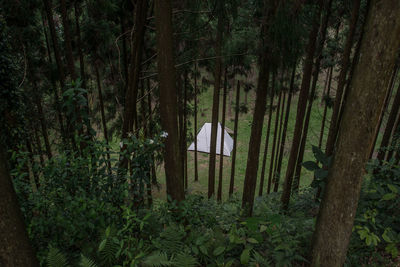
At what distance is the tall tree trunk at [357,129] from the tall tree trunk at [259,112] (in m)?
1.60

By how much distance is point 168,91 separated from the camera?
3.69 metres

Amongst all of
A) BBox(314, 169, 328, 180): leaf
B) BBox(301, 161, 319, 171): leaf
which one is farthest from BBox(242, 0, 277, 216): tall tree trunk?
BBox(314, 169, 328, 180): leaf

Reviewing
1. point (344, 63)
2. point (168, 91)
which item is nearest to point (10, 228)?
point (168, 91)

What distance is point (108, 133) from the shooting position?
10547 millimetres

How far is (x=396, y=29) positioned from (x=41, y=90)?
396 inches

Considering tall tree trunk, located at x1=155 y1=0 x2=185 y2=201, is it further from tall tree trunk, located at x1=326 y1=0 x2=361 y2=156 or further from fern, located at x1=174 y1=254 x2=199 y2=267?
tall tree trunk, located at x1=326 y1=0 x2=361 y2=156

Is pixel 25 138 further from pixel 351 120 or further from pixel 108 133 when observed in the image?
pixel 351 120

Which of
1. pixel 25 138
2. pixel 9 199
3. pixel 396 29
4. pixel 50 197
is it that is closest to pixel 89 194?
pixel 50 197

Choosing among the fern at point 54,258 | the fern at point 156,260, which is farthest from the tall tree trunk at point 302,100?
the fern at point 54,258

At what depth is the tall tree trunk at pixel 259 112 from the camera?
369cm

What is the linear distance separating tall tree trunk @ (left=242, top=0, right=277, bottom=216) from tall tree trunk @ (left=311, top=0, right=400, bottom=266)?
1.60 meters

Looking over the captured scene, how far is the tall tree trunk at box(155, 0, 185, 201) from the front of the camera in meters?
3.47

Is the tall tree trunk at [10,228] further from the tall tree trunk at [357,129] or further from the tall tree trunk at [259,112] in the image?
the tall tree trunk at [259,112]

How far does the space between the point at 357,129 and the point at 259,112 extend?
2.26 meters
